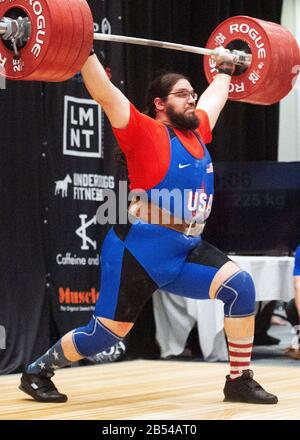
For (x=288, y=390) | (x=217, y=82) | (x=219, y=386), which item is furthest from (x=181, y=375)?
(x=217, y=82)

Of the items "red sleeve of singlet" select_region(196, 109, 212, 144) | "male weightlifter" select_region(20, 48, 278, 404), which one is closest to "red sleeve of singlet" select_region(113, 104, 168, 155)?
"male weightlifter" select_region(20, 48, 278, 404)

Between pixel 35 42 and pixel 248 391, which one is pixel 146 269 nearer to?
pixel 248 391

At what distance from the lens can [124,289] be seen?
4.15 metres

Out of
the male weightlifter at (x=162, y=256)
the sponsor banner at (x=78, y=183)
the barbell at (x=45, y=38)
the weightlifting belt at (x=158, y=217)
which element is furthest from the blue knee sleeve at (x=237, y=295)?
the sponsor banner at (x=78, y=183)

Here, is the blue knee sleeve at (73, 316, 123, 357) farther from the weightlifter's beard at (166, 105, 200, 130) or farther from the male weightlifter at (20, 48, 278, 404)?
the weightlifter's beard at (166, 105, 200, 130)

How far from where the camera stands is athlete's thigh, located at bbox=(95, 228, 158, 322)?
4145 millimetres

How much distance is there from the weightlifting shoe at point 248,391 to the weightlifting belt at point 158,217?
0.71 m

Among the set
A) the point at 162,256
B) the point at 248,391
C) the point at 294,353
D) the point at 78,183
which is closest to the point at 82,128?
the point at 78,183

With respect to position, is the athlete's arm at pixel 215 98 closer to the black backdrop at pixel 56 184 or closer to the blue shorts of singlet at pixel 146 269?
the blue shorts of singlet at pixel 146 269

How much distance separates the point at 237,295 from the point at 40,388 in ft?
3.42

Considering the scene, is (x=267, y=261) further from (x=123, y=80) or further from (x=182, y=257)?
(x=182, y=257)

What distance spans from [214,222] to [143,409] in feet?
9.72

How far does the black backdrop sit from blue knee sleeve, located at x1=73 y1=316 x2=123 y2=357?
1865 millimetres

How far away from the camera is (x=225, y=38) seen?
503 centimetres
